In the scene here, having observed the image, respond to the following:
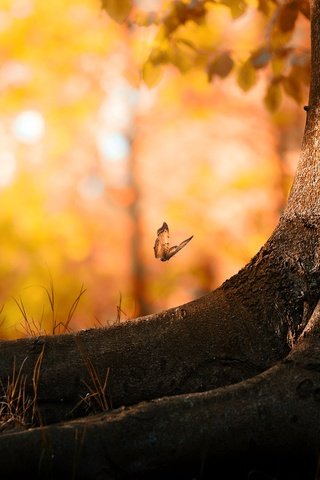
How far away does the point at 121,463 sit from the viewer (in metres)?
1.62

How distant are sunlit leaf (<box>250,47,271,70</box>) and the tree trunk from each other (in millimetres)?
A: 678

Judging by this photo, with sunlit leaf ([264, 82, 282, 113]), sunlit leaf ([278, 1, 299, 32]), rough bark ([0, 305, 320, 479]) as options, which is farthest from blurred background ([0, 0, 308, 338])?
rough bark ([0, 305, 320, 479])

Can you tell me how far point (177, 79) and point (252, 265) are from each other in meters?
8.48

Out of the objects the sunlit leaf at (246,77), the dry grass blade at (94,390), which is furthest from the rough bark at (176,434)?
the sunlit leaf at (246,77)

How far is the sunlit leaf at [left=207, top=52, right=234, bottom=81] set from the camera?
333 centimetres

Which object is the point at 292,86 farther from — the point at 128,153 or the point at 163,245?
the point at 128,153

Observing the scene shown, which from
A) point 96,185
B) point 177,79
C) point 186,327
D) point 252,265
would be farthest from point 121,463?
point 96,185

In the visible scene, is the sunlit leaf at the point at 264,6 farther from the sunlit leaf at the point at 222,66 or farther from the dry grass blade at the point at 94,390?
the dry grass blade at the point at 94,390

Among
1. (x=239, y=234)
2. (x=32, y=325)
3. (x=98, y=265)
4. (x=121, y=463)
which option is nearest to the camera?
(x=121, y=463)

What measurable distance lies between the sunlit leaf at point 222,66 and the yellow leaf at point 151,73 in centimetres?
25

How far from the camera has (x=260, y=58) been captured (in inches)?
128

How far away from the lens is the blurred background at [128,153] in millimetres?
10320

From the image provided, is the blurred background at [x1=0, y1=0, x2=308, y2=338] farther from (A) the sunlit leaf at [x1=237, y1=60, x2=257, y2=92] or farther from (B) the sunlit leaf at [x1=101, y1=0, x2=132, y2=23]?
(B) the sunlit leaf at [x1=101, y1=0, x2=132, y2=23]

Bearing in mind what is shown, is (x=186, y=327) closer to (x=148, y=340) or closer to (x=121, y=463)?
(x=148, y=340)
